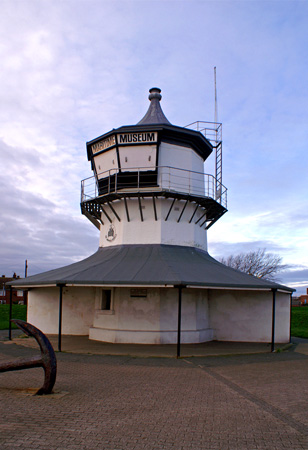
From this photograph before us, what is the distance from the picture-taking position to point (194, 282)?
12945 mm

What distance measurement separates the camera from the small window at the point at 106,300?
1695cm

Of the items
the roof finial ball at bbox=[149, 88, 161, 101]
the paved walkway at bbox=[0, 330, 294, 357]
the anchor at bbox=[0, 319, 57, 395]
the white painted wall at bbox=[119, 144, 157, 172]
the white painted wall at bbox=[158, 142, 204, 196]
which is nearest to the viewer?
the anchor at bbox=[0, 319, 57, 395]

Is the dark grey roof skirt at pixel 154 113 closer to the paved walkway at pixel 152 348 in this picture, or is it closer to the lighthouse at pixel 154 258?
the lighthouse at pixel 154 258

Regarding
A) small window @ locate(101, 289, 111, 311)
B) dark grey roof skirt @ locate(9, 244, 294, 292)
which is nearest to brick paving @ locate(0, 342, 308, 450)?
dark grey roof skirt @ locate(9, 244, 294, 292)

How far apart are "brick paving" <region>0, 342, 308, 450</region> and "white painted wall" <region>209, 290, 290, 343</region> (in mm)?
5352

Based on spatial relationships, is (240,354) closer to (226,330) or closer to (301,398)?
(226,330)

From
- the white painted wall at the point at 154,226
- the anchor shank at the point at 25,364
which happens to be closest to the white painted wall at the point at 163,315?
the white painted wall at the point at 154,226

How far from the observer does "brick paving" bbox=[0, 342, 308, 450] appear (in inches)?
219

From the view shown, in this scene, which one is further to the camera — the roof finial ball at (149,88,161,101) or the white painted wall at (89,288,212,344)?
Result: the roof finial ball at (149,88,161,101)

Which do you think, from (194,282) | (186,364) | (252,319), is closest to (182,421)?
(186,364)

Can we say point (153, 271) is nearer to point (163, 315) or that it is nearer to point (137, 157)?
point (163, 315)

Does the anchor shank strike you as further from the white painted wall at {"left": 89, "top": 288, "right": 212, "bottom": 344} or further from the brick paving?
the white painted wall at {"left": 89, "top": 288, "right": 212, "bottom": 344}

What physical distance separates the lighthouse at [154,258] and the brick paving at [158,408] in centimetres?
409

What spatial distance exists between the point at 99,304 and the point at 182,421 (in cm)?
1084
